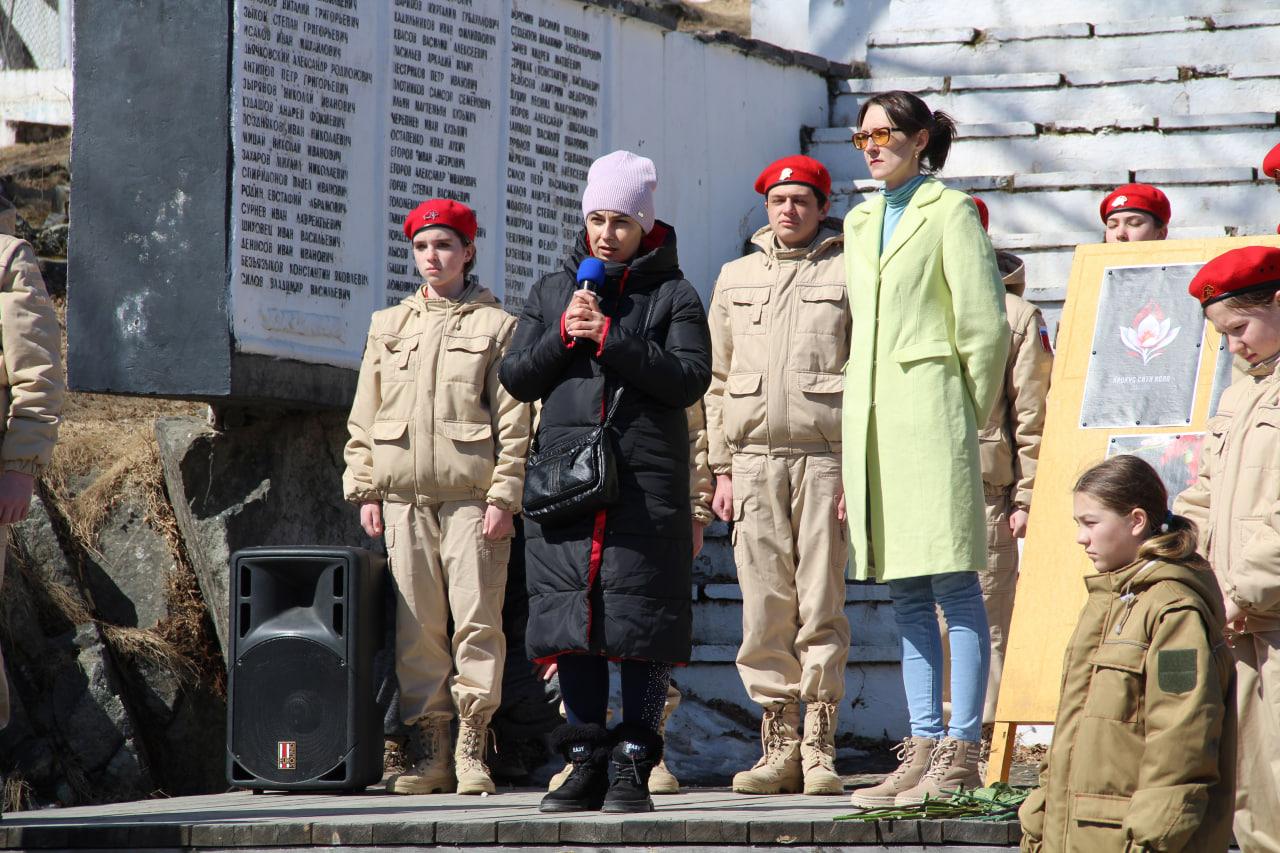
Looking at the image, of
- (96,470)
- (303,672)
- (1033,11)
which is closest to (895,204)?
(303,672)

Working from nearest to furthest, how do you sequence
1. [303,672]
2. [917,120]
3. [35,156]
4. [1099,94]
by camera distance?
1. [917,120]
2. [303,672]
3. [1099,94]
4. [35,156]

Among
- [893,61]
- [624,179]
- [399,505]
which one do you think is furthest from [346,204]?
[893,61]

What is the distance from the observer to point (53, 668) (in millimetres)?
7695

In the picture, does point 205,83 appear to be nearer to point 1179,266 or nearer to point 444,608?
point 444,608

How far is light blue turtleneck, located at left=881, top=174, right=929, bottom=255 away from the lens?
5.49m

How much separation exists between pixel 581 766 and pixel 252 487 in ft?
9.81

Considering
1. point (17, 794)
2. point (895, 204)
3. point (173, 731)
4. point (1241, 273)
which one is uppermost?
point (895, 204)

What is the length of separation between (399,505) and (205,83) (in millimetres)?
1915

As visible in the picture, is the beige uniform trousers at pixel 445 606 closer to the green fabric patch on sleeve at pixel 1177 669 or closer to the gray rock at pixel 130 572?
the gray rock at pixel 130 572

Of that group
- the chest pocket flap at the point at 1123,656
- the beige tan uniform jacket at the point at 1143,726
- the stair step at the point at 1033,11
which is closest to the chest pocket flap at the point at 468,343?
the beige tan uniform jacket at the point at 1143,726

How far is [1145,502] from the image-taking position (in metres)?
4.04

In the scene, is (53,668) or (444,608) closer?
(444,608)

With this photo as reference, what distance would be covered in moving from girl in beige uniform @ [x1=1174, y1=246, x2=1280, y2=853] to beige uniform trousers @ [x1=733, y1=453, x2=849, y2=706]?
174cm

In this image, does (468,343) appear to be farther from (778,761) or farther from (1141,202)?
(1141,202)
